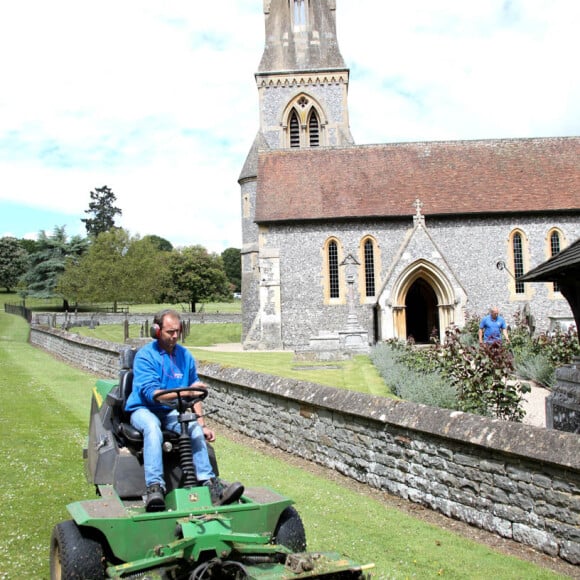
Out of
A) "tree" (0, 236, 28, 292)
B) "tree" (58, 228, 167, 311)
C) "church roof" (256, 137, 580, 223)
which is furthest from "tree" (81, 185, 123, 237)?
"church roof" (256, 137, 580, 223)

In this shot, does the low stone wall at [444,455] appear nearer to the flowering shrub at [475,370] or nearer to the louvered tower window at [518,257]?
the flowering shrub at [475,370]

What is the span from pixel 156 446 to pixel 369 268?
23313 mm

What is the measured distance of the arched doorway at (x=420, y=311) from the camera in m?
28.3

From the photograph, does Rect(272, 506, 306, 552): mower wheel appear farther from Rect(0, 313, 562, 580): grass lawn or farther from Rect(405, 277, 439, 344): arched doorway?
Rect(405, 277, 439, 344): arched doorway

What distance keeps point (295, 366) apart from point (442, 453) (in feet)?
40.6

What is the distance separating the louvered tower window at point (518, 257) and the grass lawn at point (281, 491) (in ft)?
67.5

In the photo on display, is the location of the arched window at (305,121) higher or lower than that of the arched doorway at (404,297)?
higher

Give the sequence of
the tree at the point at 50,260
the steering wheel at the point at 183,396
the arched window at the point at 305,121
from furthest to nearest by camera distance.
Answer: the tree at the point at 50,260 → the arched window at the point at 305,121 → the steering wheel at the point at 183,396

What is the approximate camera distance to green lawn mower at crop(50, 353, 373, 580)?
11.5 ft

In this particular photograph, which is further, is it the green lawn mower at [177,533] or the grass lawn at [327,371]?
the grass lawn at [327,371]

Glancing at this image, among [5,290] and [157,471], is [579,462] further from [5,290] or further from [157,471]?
[5,290]

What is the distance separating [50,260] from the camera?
59.3m

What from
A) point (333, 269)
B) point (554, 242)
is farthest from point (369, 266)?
point (554, 242)

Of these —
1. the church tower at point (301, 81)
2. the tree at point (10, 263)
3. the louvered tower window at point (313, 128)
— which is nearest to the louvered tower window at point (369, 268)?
the church tower at point (301, 81)
